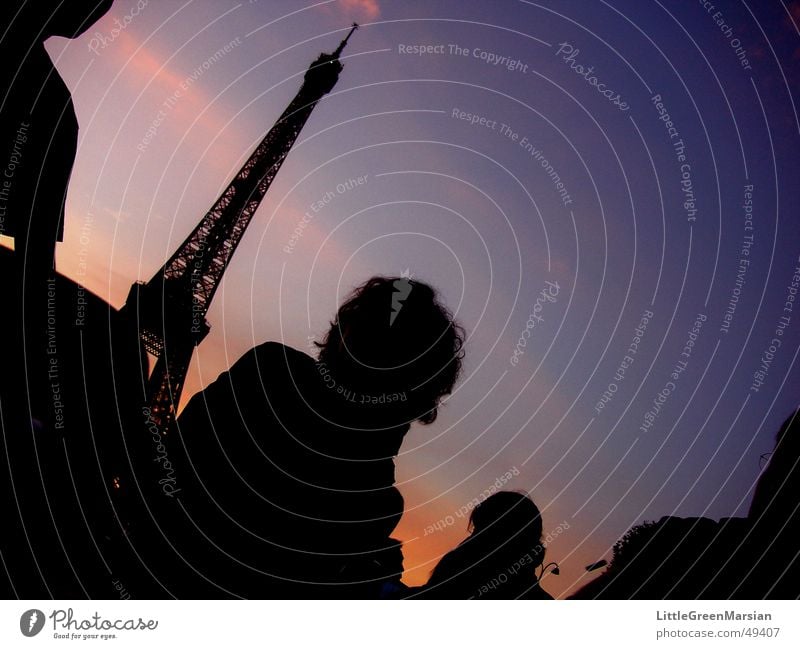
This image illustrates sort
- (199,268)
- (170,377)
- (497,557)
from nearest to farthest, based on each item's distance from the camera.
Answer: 1. (497,557)
2. (170,377)
3. (199,268)

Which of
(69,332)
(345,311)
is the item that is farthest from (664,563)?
(69,332)

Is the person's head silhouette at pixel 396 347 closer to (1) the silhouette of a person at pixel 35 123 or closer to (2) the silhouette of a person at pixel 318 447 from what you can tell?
(2) the silhouette of a person at pixel 318 447

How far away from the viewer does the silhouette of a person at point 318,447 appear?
3.57m

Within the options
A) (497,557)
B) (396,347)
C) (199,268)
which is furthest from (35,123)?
(199,268)

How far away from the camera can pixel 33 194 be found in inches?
134

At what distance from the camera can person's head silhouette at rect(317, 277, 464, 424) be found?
3.79 m

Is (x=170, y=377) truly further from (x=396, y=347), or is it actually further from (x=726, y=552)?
(x=726, y=552)

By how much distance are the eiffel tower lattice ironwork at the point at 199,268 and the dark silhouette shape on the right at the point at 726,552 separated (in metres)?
8.81

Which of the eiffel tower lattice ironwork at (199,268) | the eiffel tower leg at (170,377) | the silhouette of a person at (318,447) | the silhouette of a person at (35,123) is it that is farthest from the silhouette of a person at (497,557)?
the eiffel tower lattice ironwork at (199,268)

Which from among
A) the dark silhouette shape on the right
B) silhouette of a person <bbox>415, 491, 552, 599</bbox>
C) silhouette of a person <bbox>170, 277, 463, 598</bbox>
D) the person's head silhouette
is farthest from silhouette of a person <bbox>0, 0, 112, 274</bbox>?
the dark silhouette shape on the right

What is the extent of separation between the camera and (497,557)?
12.4 ft

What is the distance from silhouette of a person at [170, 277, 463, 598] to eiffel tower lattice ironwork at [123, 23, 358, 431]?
759 centimetres

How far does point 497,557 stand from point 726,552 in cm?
149
